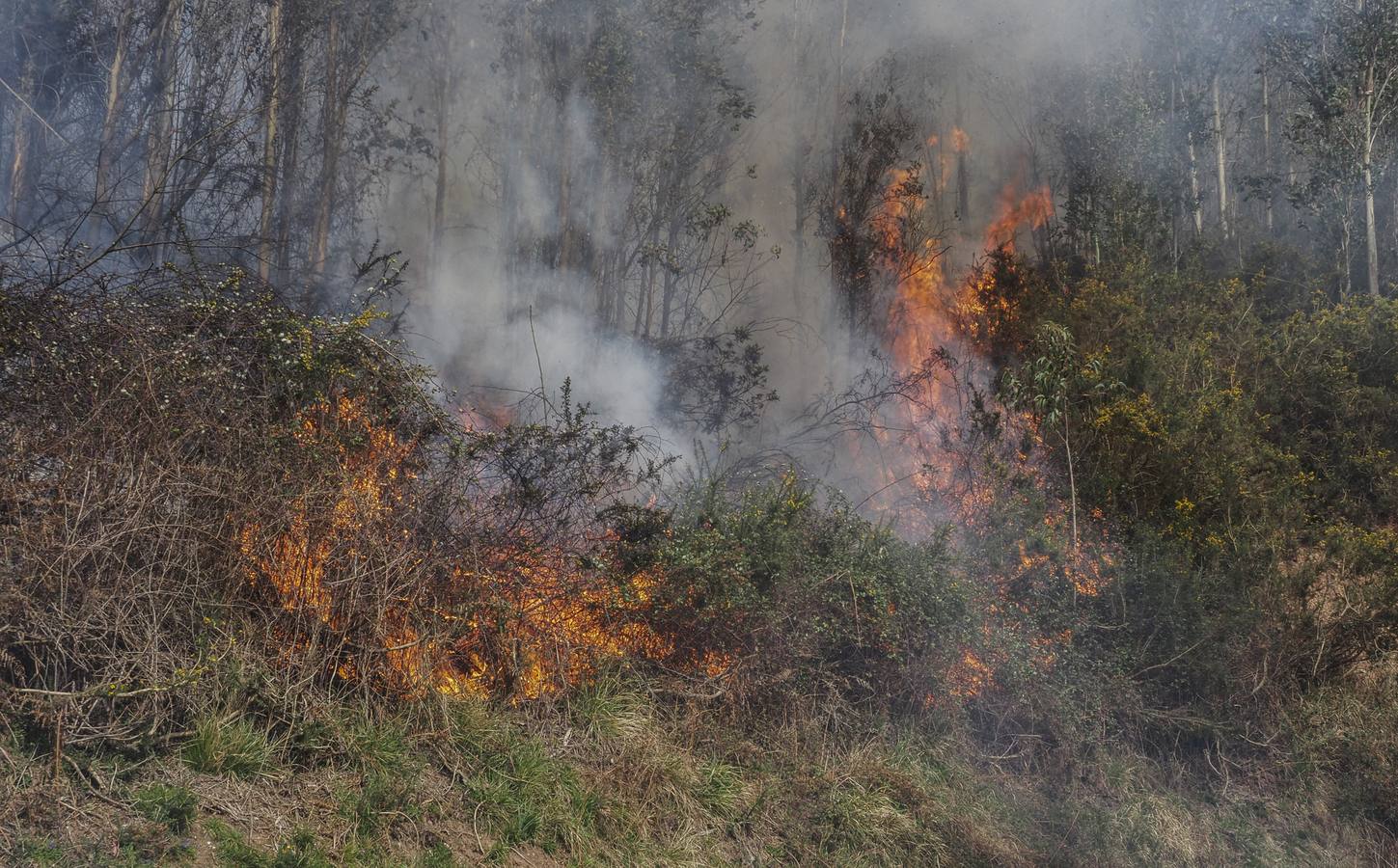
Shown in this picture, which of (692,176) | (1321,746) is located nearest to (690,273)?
(692,176)

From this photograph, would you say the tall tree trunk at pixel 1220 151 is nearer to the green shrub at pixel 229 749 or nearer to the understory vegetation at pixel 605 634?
the understory vegetation at pixel 605 634

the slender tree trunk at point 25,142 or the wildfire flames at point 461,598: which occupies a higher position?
the slender tree trunk at point 25,142

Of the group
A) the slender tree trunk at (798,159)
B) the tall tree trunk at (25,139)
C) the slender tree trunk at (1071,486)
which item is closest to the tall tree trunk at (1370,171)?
the slender tree trunk at (1071,486)

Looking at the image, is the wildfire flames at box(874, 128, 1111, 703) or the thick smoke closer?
the wildfire flames at box(874, 128, 1111, 703)

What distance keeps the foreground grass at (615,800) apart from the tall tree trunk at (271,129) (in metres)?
6.88

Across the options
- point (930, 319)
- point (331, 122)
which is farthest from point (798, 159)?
point (331, 122)

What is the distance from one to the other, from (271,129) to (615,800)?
8.44 meters

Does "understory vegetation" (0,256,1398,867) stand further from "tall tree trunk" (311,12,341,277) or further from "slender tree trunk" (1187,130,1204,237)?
"slender tree trunk" (1187,130,1204,237)

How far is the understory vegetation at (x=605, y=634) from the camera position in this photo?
4.66 metres

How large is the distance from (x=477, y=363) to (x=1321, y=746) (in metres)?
8.06

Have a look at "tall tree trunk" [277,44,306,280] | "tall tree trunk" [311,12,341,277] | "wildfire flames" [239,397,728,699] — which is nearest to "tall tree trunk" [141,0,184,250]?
"tall tree trunk" [277,44,306,280]

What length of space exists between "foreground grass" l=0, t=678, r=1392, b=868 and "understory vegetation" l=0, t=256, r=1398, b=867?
2 centimetres

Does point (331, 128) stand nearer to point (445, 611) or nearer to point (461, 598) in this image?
point (461, 598)

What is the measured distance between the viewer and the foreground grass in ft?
14.2
